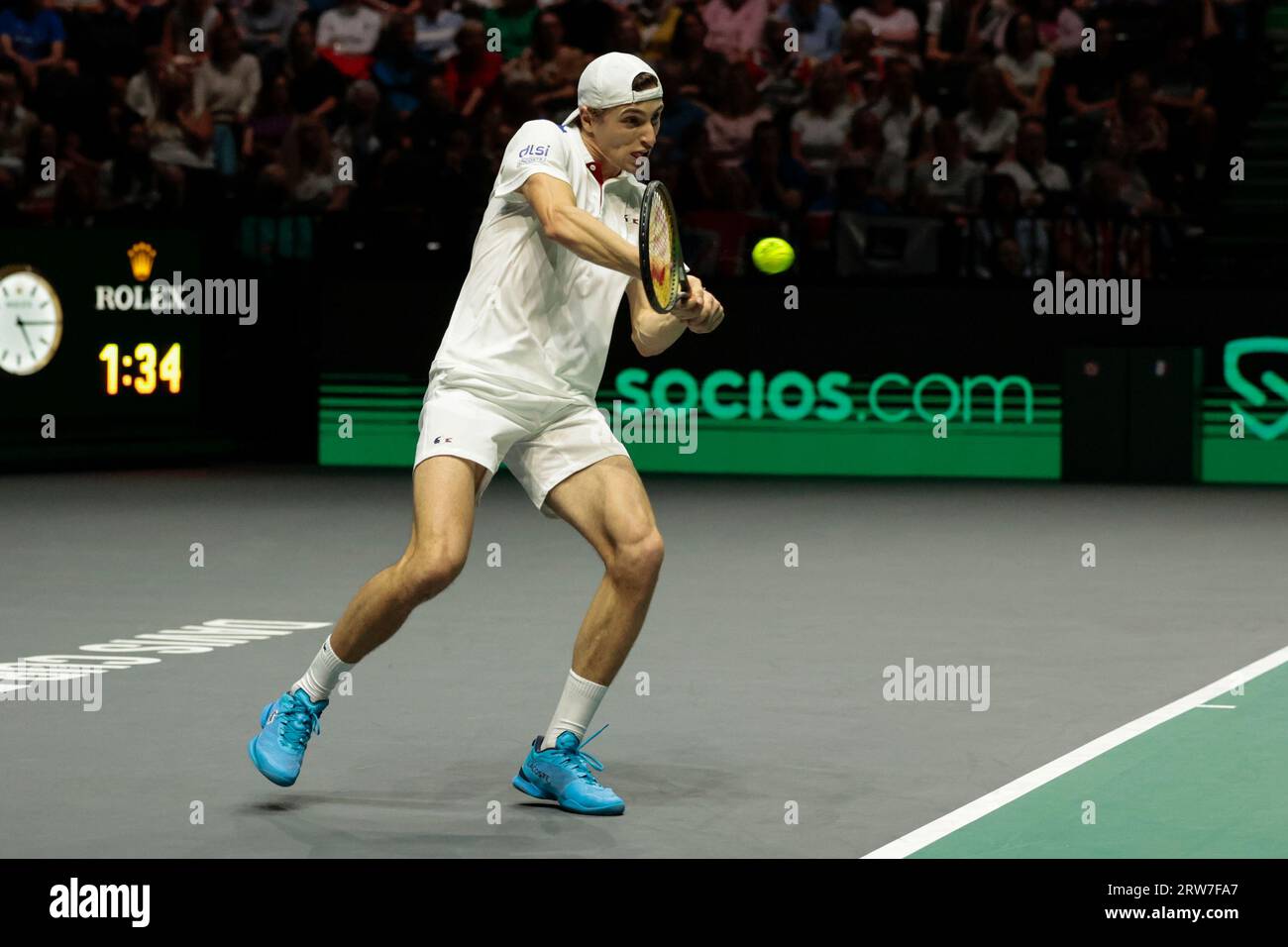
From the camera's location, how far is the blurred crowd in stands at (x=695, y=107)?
17328mm

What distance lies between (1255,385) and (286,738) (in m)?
11.3

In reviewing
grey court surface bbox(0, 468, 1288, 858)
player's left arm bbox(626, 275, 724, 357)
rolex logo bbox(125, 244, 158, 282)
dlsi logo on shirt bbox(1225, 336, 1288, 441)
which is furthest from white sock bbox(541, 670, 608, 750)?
rolex logo bbox(125, 244, 158, 282)

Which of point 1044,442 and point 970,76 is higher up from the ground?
point 970,76

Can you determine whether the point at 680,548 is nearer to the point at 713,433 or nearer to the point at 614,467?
the point at 713,433

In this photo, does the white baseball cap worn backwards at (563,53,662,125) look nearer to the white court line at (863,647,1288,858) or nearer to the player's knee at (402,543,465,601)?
the player's knee at (402,543,465,601)

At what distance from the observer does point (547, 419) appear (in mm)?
6266

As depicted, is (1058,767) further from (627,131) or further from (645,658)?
(645,658)

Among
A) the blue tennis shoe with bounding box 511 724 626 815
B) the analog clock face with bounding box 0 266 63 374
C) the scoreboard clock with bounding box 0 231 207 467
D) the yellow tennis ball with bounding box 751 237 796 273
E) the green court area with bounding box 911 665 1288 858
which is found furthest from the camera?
the scoreboard clock with bounding box 0 231 207 467

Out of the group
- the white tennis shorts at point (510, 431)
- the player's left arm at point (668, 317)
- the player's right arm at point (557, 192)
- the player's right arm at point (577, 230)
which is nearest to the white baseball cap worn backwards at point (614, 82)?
the player's right arm at point (557, 192)

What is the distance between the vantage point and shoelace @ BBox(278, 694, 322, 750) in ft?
20.2

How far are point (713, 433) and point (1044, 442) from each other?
8.01 feet

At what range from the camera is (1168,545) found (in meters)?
12.8

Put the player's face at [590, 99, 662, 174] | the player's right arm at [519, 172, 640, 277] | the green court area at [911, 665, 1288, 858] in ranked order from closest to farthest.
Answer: the green court area at [911, 665, 1288, 858], the player's right arm at [519, 172, 640, 277], the player's face at [590, 99, 662, 174]
